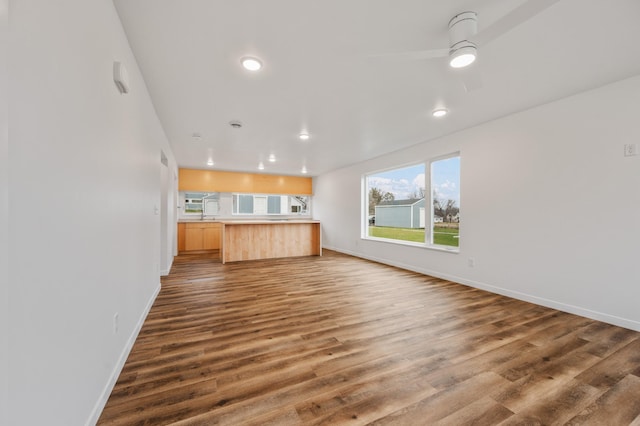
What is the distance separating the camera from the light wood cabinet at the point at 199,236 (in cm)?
693

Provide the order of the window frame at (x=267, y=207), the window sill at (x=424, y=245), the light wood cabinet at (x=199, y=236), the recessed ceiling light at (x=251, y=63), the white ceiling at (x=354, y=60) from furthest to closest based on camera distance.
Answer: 1. the window frame at (x=267, y=207)
2. the light wood cabinet at (x=199, y=236)
3. the window sill at (x=424, y=245)
4. the recessed ceiling light at (x=251, y=63)
5. the white ceiling at (x=354, y=60)

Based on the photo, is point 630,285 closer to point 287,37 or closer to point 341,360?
point 341,360

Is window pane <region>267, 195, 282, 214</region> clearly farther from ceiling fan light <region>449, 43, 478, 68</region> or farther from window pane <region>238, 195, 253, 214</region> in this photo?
ceiling fan light <region>449, 43, 478, 68</region>

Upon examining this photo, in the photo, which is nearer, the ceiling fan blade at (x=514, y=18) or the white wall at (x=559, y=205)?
the ceiling fan blade at (x=514, y=18)

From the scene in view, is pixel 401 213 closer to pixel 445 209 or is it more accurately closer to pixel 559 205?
pixel 445 209

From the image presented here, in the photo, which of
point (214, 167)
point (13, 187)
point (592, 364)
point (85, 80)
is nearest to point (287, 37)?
point (85, 80)

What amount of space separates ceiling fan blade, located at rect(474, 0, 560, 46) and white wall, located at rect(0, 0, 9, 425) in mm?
2115

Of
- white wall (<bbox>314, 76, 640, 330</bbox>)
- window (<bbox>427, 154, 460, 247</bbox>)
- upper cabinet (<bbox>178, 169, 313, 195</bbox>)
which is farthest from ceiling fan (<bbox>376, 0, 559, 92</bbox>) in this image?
upper cabinet (<bbox>178, 169, 313, 195</bbox>)

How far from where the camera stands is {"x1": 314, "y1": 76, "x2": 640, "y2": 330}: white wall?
2.50 metres

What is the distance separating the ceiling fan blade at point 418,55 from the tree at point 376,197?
377 cm

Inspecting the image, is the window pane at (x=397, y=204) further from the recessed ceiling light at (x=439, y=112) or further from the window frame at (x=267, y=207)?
the window frame at (x=267, y=207)

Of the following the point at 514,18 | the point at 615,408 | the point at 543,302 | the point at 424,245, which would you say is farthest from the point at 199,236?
the point at 615,408

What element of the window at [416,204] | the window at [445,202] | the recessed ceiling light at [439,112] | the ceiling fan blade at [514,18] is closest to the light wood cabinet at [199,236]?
the window at [416,204]

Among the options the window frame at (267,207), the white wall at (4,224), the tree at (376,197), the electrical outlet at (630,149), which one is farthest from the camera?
the window frame at (267,207)
